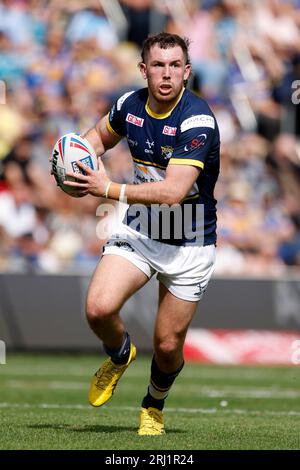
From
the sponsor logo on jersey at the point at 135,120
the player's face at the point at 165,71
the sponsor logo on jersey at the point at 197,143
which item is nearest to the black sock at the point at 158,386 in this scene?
the sponsor logo on jersey at the point at 197,143

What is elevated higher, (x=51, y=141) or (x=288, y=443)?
(x=51, y=141)

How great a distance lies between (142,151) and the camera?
24.9 ft

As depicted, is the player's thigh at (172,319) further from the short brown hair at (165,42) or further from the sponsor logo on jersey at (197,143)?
the short brown hair at (165,42)

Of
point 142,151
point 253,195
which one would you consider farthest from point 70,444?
point 253,195

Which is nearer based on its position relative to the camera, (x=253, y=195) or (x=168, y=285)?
(x=168, y=285)

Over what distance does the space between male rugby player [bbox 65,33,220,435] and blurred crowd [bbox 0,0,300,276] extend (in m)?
8.06

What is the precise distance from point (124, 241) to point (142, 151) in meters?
0.67

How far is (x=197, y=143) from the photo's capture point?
7309 mm

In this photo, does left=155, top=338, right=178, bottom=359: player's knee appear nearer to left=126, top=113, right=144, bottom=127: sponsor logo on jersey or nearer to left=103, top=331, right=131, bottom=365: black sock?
left=103, top=331, right=131, bottom=365: black sock

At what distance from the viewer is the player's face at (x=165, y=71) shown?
734cm

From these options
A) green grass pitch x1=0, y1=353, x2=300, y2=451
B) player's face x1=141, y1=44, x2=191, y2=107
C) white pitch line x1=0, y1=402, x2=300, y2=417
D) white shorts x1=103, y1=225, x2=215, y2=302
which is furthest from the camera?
white pitch line x1=0, y1=402, x2=300, y2=417

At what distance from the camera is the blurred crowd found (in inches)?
632

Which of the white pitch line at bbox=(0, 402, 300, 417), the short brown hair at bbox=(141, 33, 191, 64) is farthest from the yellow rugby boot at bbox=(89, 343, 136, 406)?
the white pitch line at bbox=(0, 402, 300, 417)
